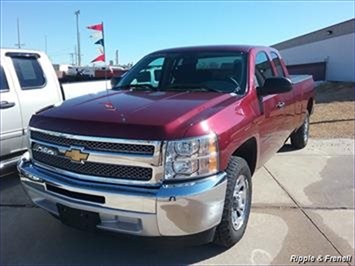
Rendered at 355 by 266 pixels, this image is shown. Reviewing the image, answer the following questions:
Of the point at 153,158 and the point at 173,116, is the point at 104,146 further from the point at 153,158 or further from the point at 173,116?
the point at 173,116

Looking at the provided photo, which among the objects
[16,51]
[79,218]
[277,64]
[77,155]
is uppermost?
[16,51]

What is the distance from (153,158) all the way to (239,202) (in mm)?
1212

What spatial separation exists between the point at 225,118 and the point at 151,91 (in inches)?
49.9

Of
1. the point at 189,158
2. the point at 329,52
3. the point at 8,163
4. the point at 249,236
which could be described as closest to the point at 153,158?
the point at 189,158

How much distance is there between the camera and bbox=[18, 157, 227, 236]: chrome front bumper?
9.70ft

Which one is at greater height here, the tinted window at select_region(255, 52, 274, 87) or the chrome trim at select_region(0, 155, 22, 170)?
the tinted window at select_region(255, 52, 274, 87)

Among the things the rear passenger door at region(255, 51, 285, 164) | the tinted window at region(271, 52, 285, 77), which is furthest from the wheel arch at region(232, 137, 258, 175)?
the tinted window at region(271, 52, 285, 77)

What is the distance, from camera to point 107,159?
3.12 meters

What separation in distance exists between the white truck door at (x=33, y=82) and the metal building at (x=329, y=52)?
766 inches

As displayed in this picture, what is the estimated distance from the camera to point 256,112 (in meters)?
4.17

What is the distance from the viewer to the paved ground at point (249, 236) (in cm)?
362

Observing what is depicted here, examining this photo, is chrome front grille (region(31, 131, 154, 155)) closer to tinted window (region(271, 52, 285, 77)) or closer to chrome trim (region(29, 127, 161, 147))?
chrome trim (region(29, 127, 161, 147))

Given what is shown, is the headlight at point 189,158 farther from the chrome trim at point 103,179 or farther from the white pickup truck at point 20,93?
the white pickup truck at point 20,93

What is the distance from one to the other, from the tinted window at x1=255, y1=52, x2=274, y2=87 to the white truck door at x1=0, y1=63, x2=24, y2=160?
3.18 meters
